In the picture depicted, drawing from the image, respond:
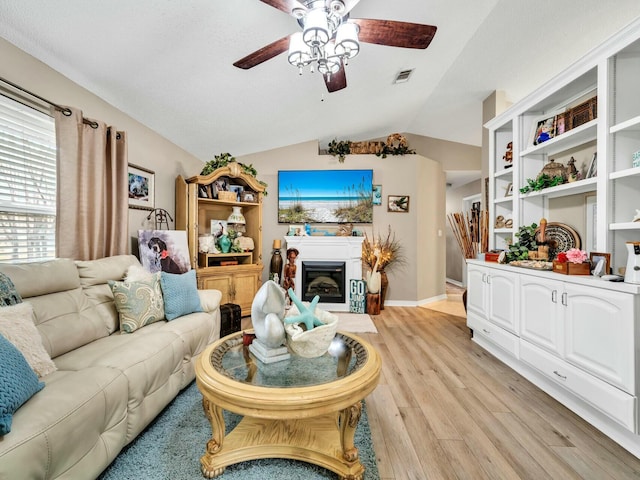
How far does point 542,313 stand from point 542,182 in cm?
116

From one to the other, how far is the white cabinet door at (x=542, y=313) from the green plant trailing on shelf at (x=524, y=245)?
13.1 inches

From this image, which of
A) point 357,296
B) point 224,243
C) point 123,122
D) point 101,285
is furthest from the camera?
point 357,296

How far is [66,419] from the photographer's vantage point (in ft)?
3.35

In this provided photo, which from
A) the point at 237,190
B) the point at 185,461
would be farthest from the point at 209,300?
the point at 237,190

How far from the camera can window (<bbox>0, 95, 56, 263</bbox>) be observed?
1790 mm

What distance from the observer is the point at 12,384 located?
3.23ft

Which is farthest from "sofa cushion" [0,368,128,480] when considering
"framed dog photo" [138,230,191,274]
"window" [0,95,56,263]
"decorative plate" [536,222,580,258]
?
"decorative plate" [536,222,580,258]

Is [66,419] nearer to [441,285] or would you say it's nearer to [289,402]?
[289,402]

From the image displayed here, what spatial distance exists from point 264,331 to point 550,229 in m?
2.69

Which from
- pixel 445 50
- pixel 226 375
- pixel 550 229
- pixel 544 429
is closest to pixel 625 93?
pixel 550 229

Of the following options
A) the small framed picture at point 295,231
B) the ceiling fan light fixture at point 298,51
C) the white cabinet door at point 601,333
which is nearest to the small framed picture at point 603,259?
the white cabinet door at point 601,333

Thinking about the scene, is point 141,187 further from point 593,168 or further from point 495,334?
point 593,168

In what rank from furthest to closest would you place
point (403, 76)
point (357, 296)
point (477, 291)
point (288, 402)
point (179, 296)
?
point (357, 296), point (403, 76), point (477, 291), point (179, 296), point (288, 402)

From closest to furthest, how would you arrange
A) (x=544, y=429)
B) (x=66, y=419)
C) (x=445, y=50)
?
(x=66, y=419) < (x=544, y=429) < (x=445, y=50)
